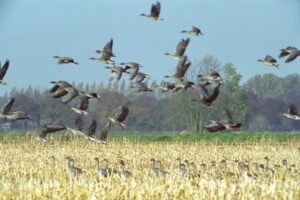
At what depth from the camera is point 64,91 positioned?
18.4 metres

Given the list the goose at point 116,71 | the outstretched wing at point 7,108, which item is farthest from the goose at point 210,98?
the outstretched wing at point 7,108

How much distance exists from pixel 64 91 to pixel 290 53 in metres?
5.99

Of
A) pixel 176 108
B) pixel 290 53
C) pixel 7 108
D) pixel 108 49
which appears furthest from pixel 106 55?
pixel 176 108

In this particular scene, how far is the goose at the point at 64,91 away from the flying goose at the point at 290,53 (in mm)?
5500

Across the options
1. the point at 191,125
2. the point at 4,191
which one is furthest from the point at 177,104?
the point at 4,191

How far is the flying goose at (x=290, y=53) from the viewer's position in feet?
63.4

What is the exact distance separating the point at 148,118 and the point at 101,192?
89.5 meters

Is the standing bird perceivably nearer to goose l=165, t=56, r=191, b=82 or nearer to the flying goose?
goose l=165, t=56, r=191, b=82

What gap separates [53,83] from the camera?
1822 cm

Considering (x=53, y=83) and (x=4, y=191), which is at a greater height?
(x=53, y=83)

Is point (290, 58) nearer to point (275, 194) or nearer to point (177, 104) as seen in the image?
point (275, 194)

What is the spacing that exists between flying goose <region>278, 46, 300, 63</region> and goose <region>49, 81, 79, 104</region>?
5500mm

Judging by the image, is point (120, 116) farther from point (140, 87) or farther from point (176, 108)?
point (176, 108)

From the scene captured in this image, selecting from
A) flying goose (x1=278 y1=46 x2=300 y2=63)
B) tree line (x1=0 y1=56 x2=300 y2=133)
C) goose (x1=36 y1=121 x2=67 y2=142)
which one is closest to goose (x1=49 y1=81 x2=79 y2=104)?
goose (x1=36 y1=121 x2=67 y2=142)
